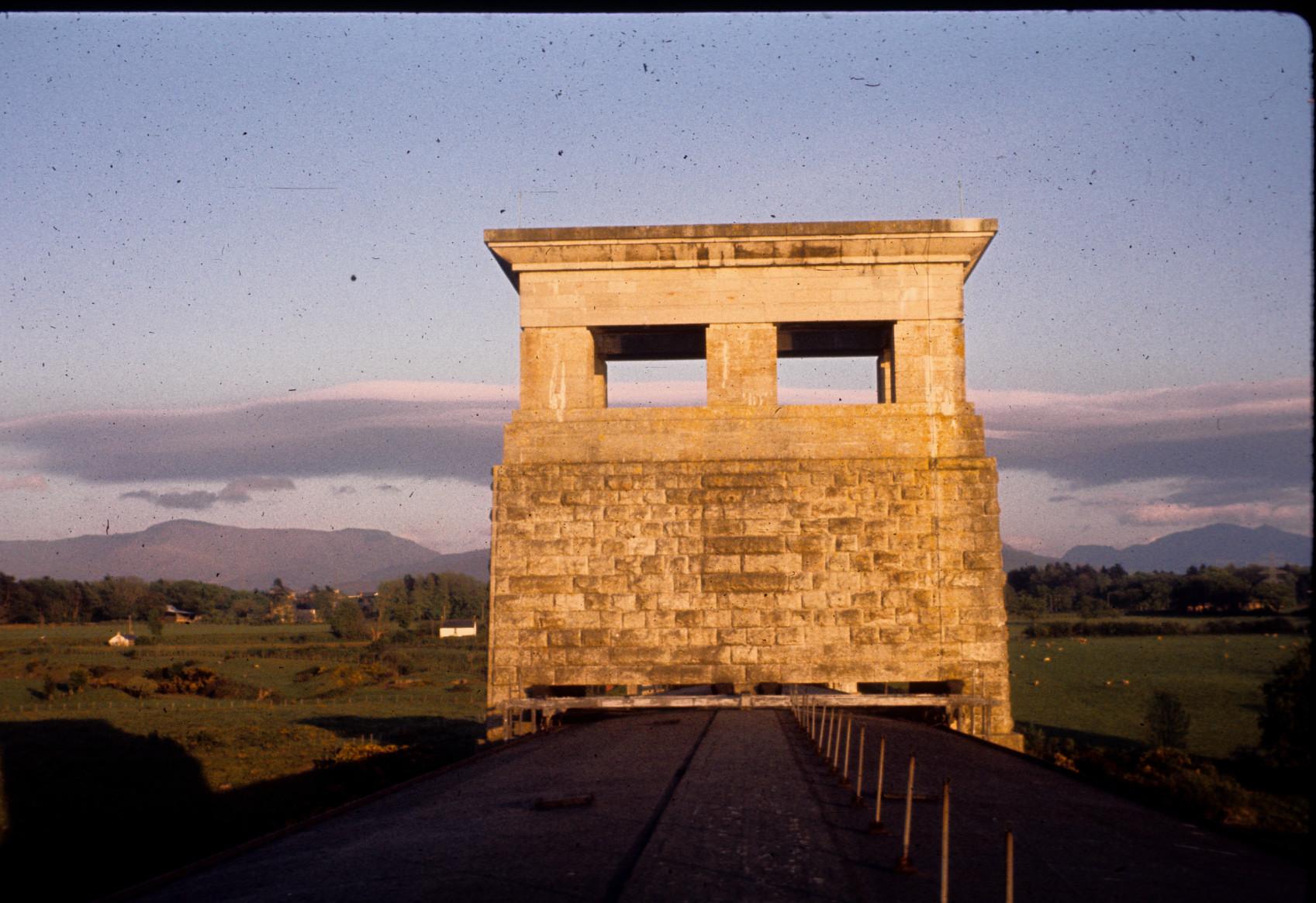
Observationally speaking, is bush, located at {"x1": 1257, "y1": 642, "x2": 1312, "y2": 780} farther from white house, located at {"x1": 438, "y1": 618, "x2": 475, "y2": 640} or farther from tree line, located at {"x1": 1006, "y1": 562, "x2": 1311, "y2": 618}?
white house, located at {"x1": 438, "y1": 618, "x2": 475, "y2": 640}

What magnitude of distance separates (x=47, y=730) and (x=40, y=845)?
22.4 metres

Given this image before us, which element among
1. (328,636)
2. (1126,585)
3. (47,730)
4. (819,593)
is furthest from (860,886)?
(1126,585)

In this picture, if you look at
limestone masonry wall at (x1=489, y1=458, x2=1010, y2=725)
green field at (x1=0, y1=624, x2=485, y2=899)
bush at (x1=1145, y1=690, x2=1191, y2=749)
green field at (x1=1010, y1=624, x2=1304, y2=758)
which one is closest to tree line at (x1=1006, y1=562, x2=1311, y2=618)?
green field at (x1=1010, y1=624, x2=1304, y2=758)

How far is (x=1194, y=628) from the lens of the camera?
349 feet

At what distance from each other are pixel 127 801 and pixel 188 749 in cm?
995

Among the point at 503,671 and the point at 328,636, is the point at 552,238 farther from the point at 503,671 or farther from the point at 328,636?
the point at 328,636

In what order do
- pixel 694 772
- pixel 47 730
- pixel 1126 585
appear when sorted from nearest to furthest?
pixel 694 772 → pixel 47 730 → pixel 1126 585

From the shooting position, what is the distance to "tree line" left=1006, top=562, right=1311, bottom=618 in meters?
116

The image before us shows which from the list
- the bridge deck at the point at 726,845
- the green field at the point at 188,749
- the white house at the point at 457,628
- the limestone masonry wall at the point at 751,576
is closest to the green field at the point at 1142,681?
the limestone masonry wall at the point at 751,576

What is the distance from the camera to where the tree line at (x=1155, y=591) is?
4567 inches

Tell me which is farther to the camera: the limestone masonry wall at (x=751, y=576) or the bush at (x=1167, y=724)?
the bush at (x=1167, y=724)

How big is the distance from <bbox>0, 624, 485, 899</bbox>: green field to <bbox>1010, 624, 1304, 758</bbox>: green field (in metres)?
32.5

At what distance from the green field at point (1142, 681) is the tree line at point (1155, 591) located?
1202 cm

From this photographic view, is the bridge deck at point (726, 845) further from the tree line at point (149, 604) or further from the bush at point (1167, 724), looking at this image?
the tree line at point (149, 604)
